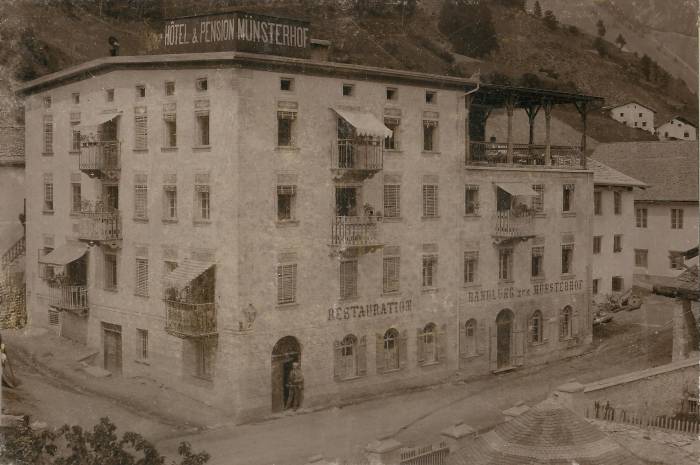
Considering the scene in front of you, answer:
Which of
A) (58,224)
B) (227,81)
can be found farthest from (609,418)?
(58,224)

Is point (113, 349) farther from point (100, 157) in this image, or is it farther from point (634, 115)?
point (634, 115)

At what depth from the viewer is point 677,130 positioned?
50.4 meters

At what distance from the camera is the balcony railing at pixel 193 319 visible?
33438 mm

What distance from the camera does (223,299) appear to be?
3372cm

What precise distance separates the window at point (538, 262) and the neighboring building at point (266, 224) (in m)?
2.68

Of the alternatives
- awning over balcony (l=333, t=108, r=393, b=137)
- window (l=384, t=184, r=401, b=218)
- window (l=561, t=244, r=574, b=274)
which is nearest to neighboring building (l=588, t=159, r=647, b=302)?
window (l=561, t=244, r=574, b=274)

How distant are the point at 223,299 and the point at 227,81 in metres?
8.32

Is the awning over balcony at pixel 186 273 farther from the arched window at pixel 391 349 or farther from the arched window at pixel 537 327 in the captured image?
the arched window at pixel 537 327

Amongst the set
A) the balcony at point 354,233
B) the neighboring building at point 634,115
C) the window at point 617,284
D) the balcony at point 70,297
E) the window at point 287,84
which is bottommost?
the window at point 617,284

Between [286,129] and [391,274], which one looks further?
[391,274]

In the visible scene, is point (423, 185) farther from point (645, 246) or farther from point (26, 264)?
point (645, 246)

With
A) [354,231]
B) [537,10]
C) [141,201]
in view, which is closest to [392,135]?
[354,231]

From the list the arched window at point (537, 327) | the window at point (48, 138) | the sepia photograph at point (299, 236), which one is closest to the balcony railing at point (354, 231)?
the sepia photograph at point (299, 236)

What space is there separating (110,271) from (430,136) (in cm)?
1567
